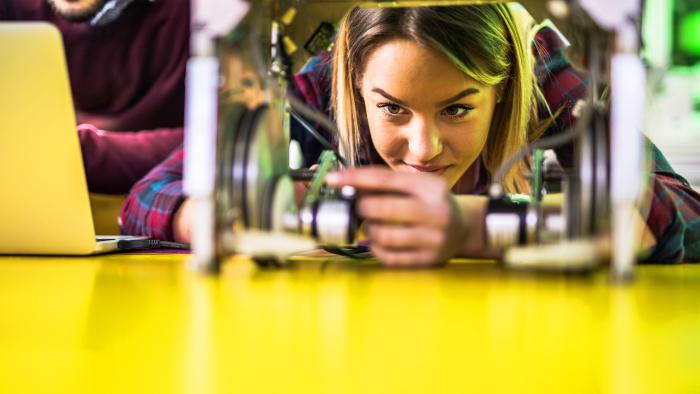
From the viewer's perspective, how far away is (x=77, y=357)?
15.3 inches

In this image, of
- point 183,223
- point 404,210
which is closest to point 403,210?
point 404,210

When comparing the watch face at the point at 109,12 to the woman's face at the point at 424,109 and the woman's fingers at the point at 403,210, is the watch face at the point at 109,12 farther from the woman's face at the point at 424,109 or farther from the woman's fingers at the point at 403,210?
the woman's fingers at the point at 403,210

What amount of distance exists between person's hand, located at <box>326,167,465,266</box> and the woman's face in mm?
364

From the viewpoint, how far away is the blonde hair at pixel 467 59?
981 mm

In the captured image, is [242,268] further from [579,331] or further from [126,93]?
[126,93]

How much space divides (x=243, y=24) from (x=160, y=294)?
0.81ft

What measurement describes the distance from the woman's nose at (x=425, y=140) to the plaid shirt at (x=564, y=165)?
156mm

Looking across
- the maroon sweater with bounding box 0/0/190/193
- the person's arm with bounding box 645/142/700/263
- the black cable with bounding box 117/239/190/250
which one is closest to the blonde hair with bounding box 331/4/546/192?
the person's arm with bounding box 645/142/700/263

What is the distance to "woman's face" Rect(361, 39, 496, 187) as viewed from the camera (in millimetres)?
971

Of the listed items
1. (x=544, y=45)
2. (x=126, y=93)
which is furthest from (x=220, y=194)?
(x=126, y=93)

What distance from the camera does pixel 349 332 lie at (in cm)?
45

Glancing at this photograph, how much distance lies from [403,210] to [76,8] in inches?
62.4

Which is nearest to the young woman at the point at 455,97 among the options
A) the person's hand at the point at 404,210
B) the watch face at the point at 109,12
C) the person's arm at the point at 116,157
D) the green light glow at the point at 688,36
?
the green light glow at the point at 688,36

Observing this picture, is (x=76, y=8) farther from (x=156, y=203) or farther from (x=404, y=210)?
(x=404, y=210)
